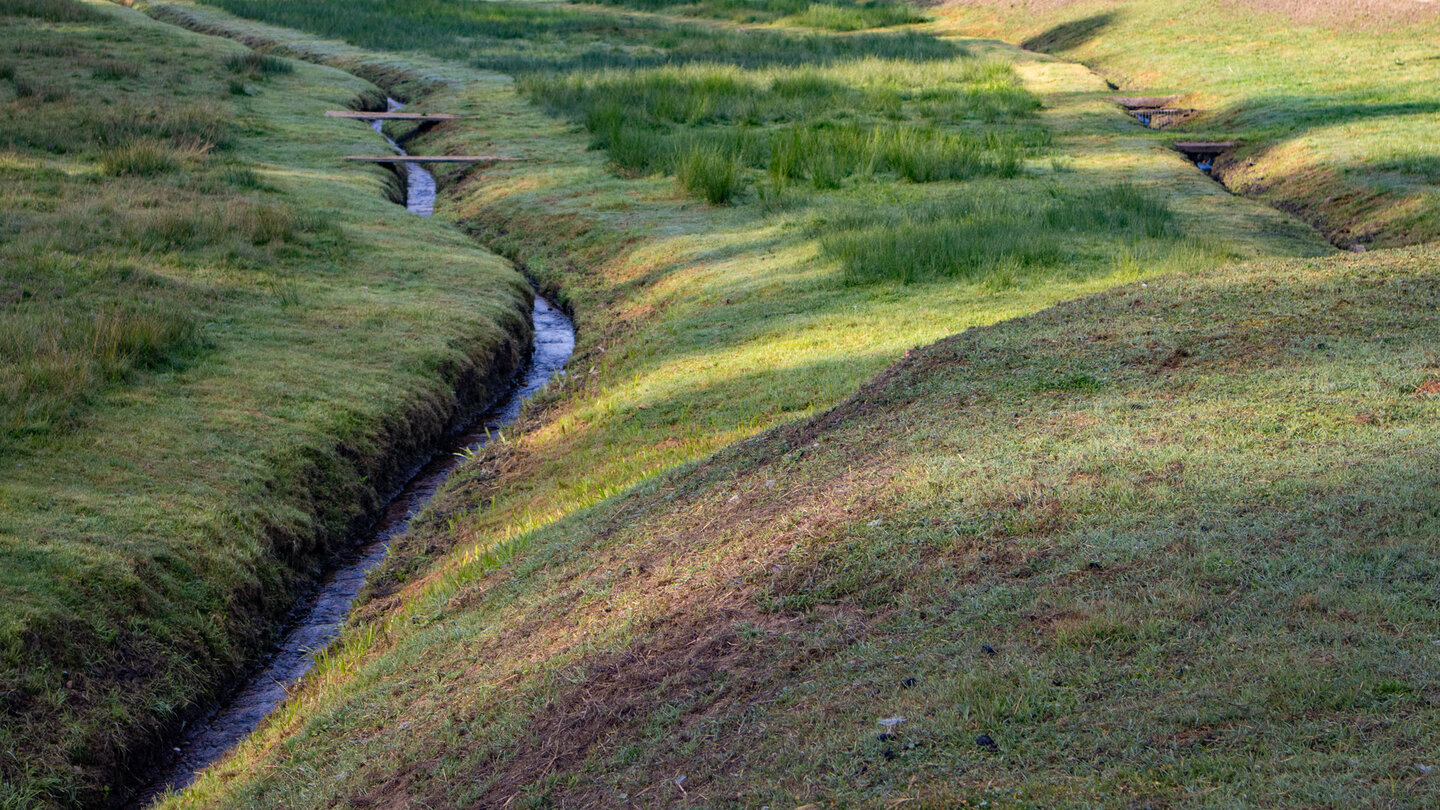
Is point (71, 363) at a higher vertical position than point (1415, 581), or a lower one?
lower

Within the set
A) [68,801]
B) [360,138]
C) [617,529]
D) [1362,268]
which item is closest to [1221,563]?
[617,529]

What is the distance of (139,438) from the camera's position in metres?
8.15

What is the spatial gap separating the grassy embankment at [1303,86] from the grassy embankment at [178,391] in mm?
10551

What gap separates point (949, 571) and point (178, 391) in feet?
23.0

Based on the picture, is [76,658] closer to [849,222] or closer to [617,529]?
[617,529]

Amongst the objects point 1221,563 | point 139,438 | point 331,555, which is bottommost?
point 331,555

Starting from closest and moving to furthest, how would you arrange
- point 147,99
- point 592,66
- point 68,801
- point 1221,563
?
point 1221,563, point 68,801, point 147,99, point 592,66

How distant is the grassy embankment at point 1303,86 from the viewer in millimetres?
14484

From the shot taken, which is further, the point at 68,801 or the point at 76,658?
→ the point at 76,658

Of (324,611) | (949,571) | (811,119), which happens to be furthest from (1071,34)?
(949,571)

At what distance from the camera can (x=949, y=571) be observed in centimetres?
439

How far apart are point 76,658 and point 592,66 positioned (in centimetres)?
2545

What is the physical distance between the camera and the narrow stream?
19.9ft

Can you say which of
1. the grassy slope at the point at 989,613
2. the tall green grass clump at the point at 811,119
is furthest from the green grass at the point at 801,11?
the grassy slope at the point at 989,613
